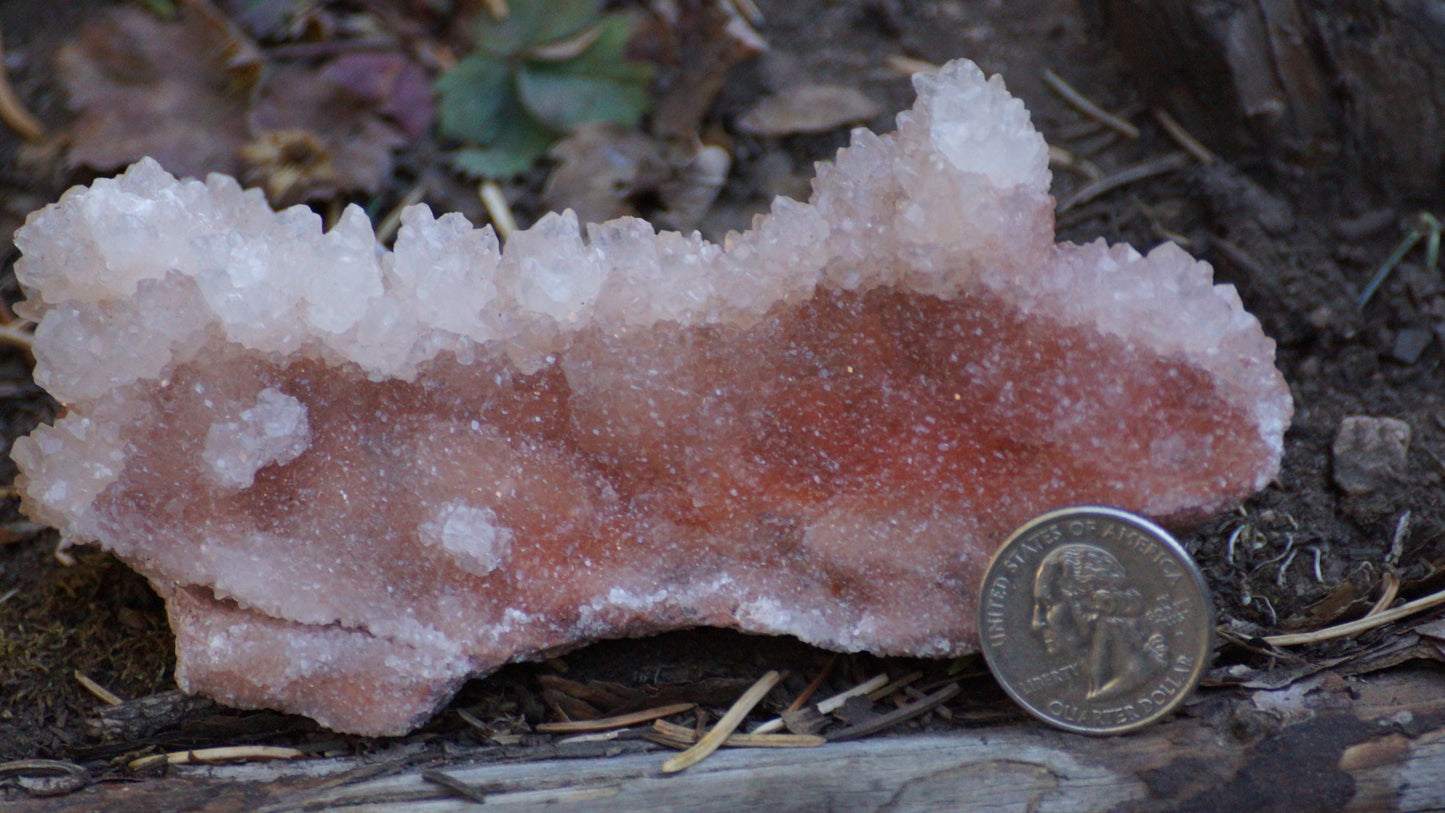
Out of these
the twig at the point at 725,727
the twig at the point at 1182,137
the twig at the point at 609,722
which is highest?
the twig at the point at 1182,137

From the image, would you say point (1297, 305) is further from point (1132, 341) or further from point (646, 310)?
point (646, 310)

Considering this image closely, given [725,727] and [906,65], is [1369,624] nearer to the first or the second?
[725,727]

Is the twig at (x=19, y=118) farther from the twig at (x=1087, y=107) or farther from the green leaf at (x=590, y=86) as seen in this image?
the twig at (x=1087, y=107)

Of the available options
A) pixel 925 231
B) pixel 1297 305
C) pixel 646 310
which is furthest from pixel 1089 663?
pixel 1297 305

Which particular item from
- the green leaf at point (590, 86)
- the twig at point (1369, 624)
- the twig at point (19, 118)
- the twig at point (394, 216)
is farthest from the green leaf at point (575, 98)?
the twig at point (1369, 624)

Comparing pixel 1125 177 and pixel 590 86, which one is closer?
pixel 1125 177

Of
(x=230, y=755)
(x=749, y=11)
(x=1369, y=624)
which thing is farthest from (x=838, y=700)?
(x=749, y=11)

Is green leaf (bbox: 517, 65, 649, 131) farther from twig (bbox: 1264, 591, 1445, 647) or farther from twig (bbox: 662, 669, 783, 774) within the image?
twig (bbox: 1264, 591, 1445, 647)
